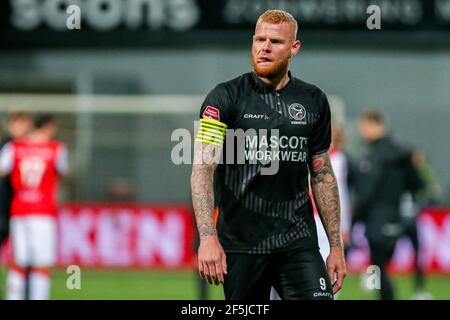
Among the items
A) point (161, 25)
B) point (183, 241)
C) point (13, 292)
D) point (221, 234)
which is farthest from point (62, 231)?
point (221, 234)

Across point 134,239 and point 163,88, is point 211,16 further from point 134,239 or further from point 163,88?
point 134,239

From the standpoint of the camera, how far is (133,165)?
19609 millimetres

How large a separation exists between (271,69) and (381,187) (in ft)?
18.4

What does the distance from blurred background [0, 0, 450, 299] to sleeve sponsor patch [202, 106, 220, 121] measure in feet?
36.3

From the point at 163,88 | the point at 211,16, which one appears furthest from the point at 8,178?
the point at 163,88

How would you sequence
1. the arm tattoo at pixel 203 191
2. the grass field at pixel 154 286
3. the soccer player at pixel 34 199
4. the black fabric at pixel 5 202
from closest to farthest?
the arm tattoo at pixel 203 191 → the soccer player at pixel 34 199 → the black fabric at pixel 5 202 → the grass field at pixel 154 286

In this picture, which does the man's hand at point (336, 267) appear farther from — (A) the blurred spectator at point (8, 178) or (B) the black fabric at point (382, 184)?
(A) the blurred spectator at point (8, 178)

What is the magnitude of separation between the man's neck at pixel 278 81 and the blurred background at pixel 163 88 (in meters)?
10.8

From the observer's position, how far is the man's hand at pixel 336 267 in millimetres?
5751

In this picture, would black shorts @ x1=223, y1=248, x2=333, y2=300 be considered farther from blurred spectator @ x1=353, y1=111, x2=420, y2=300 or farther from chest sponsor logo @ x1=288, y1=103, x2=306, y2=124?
blurred spectator @ x1=353, y1=111, x2=420, y2=300

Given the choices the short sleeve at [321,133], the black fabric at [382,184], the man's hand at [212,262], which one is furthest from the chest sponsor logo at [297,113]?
the black fabric at [382,184]

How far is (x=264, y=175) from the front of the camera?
5562 mm

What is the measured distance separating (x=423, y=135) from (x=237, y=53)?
12.8 feet

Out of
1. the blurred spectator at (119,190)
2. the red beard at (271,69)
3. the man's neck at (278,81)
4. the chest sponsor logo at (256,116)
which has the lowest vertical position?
the blurred spectator at (119,190)
